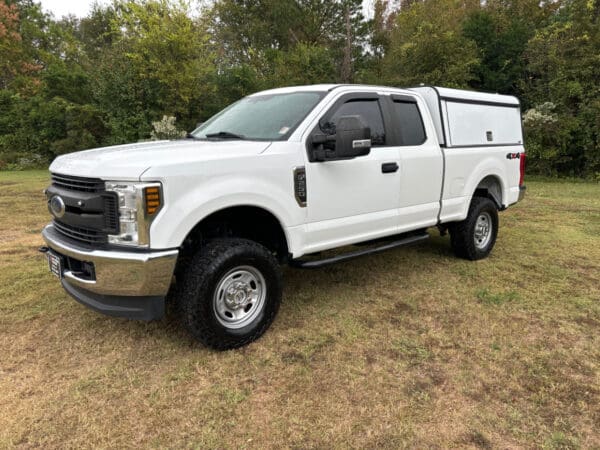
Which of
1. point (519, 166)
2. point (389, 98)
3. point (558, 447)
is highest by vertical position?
point (389, 98)

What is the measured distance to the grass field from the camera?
2.35 metres

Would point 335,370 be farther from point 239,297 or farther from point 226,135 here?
point 226,135

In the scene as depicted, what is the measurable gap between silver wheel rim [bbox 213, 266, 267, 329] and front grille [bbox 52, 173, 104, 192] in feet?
3.34

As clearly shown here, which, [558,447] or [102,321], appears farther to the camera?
[102,321]

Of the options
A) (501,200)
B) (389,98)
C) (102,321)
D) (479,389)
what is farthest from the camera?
(501,200)

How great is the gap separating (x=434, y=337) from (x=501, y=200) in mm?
2944

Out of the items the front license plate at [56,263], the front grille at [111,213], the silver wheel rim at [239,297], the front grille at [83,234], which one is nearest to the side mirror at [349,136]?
the silver wheel rim at [239,297]

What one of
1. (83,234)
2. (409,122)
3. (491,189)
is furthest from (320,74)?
(83,234)

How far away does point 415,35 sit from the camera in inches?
656

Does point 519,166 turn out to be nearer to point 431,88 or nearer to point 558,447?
point 431,88

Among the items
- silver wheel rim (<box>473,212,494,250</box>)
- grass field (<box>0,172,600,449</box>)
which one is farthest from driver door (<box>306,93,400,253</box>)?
silver wheel rim (<box>473,212,494,250</box>)

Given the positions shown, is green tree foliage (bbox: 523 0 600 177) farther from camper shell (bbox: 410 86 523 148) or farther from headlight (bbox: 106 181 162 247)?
headlight (bbox: 106 181 162 247)

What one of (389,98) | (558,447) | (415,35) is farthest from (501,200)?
(415,35)

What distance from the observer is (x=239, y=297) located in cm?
324
